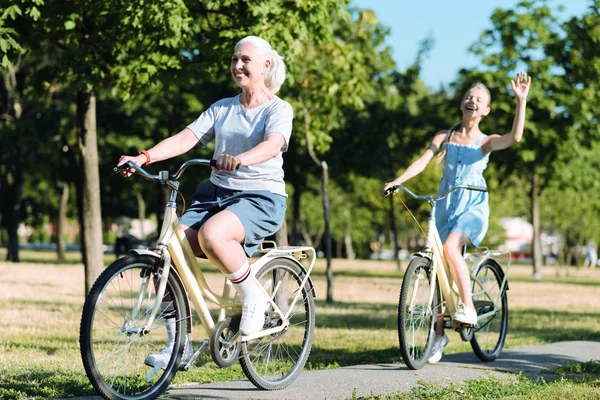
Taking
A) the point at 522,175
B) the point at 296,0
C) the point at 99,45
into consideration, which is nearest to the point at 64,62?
the point at 99,45

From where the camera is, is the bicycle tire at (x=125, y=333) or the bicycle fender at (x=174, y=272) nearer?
the bicycle tire at (x=125, y=333)

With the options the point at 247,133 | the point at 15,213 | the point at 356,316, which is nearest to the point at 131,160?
the point at 247,133

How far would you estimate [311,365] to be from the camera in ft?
24.6

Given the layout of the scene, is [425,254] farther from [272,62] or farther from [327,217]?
[327,217]

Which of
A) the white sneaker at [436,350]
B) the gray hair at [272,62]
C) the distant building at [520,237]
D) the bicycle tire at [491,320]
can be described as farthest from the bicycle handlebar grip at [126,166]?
the distant building at [520,237]

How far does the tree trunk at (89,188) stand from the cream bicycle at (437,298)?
5.78 metres

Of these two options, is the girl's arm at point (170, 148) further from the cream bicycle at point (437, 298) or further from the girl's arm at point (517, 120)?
the girl's arm at point (517, 120)

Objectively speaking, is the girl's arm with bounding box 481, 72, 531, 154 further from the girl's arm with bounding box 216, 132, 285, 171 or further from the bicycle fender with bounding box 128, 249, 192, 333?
the bicycle fender with bounding box 128, 249, 192, 333

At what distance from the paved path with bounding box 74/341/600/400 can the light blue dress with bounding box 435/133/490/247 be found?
1037 millimetres

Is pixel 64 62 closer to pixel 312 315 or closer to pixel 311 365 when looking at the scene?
pixel 311 365

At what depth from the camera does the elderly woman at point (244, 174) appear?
5129 mm

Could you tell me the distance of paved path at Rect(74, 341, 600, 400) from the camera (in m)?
5.46

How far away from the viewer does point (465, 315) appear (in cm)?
710

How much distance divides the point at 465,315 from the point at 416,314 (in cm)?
53
